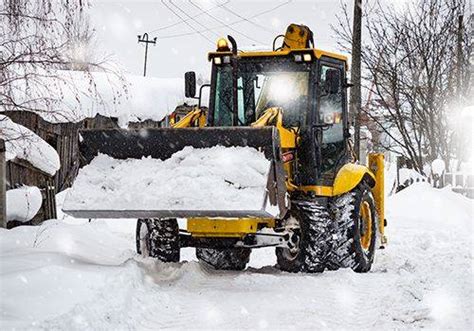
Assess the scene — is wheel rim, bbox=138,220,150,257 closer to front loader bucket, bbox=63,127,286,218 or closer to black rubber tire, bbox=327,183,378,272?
front loader bucket, bbox=63,127,286,218

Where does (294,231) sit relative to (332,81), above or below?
below

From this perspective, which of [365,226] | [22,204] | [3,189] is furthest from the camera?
[22,204]

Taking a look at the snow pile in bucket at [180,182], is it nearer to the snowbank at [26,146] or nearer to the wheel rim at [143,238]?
the snowbank at [26,146]

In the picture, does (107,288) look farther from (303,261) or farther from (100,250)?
(100,250)

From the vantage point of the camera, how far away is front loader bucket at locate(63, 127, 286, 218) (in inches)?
266

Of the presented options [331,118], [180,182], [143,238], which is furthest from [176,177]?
[331,118]

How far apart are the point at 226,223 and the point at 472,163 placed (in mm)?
14096

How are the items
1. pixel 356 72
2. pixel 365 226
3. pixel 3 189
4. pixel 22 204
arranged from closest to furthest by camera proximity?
pixel 3 189
pixel 365 226
pixel 22 204
pixel 356 72

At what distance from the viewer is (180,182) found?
6957 mm

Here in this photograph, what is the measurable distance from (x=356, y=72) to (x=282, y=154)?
915 cm

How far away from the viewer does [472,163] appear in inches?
788

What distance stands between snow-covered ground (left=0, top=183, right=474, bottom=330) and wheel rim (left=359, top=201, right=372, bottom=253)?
1.10ft

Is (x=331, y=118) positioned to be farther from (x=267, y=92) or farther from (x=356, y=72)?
(x=356, y=72)

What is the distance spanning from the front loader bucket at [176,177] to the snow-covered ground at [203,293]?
→ 637mm
